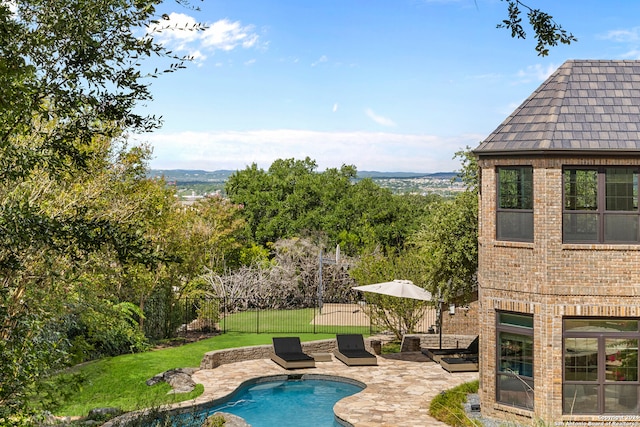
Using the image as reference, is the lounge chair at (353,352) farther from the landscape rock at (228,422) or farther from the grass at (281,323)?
the landscape rock at (228,422)

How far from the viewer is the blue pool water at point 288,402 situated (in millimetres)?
18266

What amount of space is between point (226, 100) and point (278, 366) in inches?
1059

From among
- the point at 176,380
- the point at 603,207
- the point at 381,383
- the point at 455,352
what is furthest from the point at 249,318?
the point at 603,207

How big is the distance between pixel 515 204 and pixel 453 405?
17.3ft

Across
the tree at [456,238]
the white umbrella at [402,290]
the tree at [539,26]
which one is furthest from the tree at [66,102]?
the white umbrella at [402,290]

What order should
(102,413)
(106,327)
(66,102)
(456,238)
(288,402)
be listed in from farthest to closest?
1. (456,238)
2. (288,402)
3. (106,327)
4. (102,413)
5. (66,102)

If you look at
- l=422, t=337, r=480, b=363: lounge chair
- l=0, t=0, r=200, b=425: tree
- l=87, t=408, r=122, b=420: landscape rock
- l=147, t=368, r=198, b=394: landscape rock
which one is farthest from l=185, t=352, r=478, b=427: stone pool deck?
l=0, t=0, r=200, b=425: tree

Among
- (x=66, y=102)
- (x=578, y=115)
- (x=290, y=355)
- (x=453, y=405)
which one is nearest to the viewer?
(x=66, y=102)

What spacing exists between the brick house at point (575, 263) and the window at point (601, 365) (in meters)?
0.02

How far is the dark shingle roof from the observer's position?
1474 centimetres

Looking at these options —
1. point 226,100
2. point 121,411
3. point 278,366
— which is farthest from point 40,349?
point 226,100

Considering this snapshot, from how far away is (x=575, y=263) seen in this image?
1482 centimetres

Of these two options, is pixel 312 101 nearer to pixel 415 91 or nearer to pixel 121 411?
pixel 415 91

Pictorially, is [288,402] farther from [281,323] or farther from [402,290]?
[281,323]
